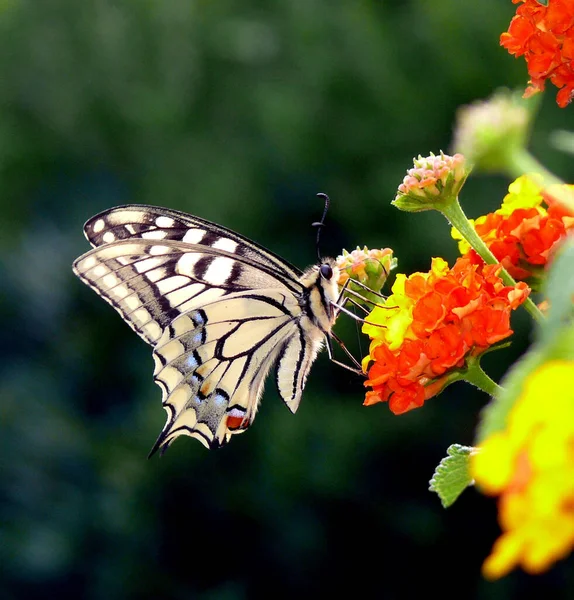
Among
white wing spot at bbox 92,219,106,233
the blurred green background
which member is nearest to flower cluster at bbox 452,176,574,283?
white wing spot at bbox 92,219,106,233

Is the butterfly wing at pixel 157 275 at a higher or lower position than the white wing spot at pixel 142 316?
higher

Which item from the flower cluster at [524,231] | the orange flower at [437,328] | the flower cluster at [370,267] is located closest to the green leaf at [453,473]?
the orange flower at [437,328]

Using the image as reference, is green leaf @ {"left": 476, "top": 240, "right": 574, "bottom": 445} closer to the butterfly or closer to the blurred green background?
the butterfly

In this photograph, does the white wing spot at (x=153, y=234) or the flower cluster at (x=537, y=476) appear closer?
the flower cluster at (x=537, y=476)

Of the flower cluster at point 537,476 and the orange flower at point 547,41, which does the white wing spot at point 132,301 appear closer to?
the orange flower at point 547,41

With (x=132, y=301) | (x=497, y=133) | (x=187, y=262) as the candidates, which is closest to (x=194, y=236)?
(x=187, y=262)
